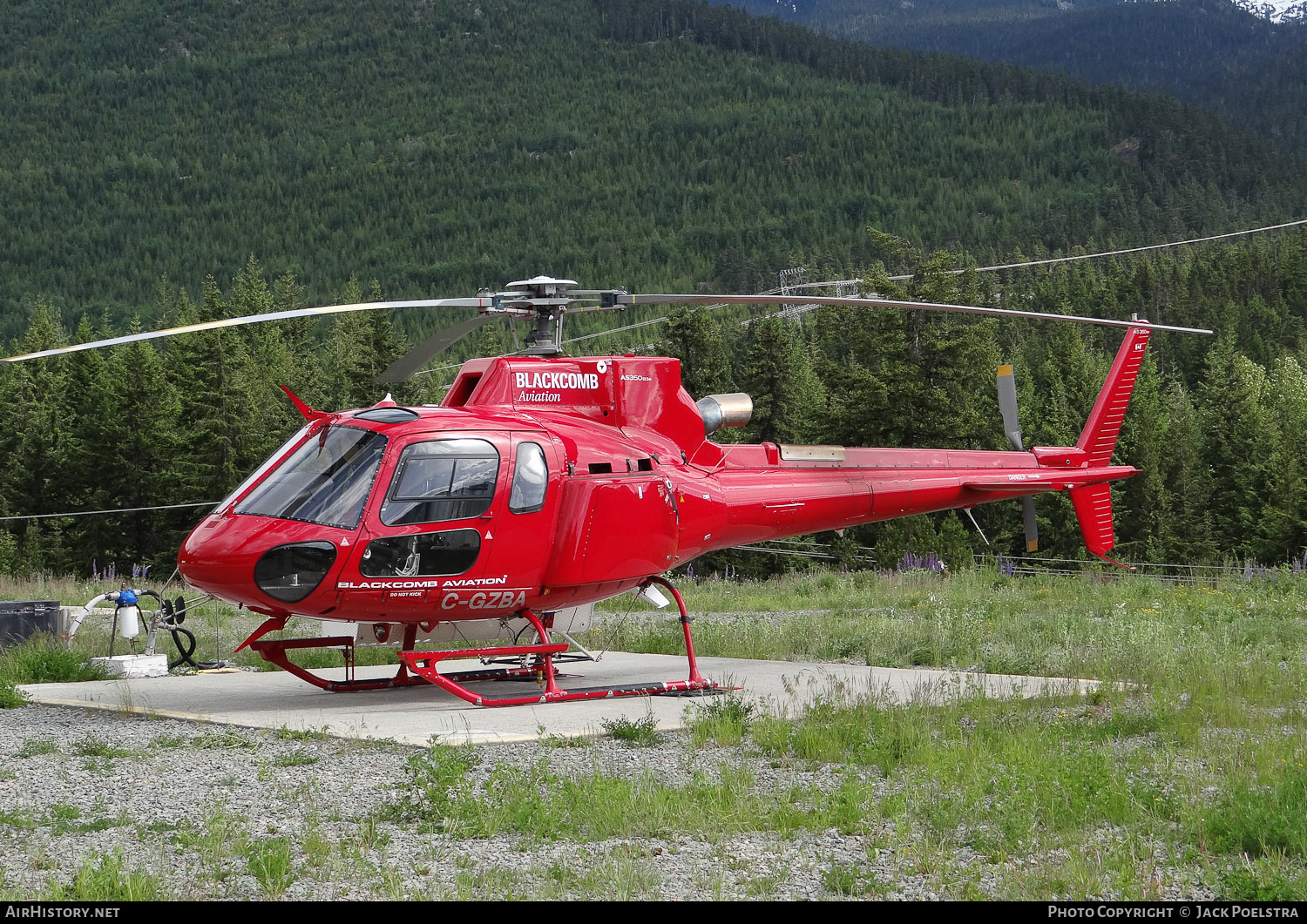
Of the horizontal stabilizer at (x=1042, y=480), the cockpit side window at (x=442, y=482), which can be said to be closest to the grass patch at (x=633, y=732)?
the cockpit side window at (x=442, y=482)

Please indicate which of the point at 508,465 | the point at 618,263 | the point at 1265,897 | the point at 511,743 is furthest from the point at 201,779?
the point at 618,263

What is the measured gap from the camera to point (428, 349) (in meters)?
13.3

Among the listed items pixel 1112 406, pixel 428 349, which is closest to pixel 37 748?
pixel 428 349

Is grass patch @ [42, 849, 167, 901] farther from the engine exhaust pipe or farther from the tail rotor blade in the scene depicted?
the tail rotor blade

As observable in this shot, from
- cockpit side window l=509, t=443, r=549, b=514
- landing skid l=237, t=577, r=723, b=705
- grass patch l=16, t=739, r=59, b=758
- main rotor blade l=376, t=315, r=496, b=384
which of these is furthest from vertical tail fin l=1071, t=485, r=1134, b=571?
grass patch l=16, t=739, r=59, b=758

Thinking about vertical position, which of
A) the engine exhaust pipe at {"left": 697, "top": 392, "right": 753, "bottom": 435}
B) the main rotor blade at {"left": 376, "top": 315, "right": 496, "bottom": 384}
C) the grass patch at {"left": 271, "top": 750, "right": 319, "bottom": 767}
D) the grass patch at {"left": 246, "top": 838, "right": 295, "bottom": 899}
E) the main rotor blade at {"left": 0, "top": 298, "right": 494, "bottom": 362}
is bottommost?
the grass patch at {"left": 271, "top": 750, "right": 319, "bottom": 767}

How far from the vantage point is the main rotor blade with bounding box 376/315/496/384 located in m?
12.8

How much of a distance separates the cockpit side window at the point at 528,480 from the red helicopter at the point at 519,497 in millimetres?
17

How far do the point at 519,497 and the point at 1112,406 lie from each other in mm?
9068

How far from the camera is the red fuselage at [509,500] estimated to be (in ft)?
37.8

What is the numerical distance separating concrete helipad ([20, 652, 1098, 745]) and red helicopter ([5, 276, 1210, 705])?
0.38 meters

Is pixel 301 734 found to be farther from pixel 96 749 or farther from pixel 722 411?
pixel 722 411
